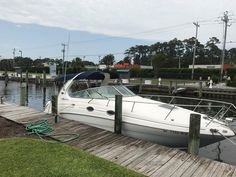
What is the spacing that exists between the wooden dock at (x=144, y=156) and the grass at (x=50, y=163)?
0.57 metres

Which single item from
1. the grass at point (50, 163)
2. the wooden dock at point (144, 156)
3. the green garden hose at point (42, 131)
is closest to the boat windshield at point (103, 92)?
the wooden dock at point (144, 156)

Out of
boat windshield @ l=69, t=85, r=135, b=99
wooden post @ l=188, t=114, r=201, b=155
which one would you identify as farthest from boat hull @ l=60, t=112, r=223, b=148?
wooden post @ l=188, t=114, r=201, b=155

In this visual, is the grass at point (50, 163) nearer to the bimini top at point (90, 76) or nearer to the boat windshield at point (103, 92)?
the boat windshield at point (103, 92)

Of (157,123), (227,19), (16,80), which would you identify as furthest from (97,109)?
(16,80)

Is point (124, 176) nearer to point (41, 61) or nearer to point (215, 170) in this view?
point (215, 170)

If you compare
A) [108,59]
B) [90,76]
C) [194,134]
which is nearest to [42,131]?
[90,76]

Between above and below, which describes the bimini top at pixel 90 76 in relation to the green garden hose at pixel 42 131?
above

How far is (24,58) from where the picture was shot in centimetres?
13038

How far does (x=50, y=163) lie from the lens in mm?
6211

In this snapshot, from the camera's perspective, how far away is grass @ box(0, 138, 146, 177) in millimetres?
5711

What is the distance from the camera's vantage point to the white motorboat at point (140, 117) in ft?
30.3

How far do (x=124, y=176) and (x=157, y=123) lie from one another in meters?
3.86

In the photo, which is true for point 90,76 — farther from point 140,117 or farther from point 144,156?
point 144,156

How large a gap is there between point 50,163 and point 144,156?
2.24m
